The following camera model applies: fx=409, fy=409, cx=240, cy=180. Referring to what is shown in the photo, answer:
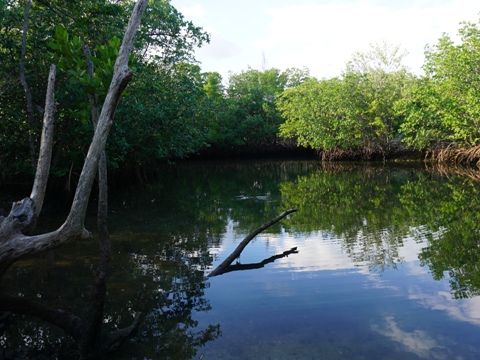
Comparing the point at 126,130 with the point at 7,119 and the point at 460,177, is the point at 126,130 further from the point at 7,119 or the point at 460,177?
the point at 460,177

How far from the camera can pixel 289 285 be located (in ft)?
18.3

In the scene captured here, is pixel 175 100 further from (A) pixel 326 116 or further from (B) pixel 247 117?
(B) pixel 247 117

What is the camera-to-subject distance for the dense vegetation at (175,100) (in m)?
9.73

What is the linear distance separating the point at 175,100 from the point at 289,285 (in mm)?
12355

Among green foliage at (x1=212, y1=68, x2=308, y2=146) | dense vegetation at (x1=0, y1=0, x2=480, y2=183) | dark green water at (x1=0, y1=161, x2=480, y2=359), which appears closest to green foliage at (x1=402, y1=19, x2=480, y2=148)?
dense vegetation at (x1=0, y1=0, x2=480, y2=183)

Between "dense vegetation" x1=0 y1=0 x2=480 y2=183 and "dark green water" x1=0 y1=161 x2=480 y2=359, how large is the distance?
7.86ft

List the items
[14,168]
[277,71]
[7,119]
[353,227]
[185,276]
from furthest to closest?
1. [277,71]
2. [14,168]
3. [7,119]
4. [353,227]
5. [185,276]

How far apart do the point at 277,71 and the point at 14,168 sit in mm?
48490

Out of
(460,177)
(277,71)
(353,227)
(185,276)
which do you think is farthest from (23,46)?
(277,71)

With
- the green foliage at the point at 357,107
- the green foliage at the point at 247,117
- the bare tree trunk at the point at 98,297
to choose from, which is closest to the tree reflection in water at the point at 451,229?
the bare tree trunk at the point at 98,297

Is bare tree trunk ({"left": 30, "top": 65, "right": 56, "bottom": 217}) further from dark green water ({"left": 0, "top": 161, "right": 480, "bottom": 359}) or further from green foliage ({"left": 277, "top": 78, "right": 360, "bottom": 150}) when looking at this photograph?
green foliage ({"left": 277, "top": 78, "right": 360, "bottom": 150})

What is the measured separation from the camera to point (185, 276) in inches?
237

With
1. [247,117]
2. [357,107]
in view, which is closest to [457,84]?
[357,107]

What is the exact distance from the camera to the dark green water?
13.1ft
